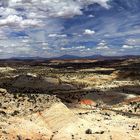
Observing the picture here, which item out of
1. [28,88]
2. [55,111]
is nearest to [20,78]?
[28,88]

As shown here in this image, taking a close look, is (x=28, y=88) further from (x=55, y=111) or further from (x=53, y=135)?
(x=53, y=135)

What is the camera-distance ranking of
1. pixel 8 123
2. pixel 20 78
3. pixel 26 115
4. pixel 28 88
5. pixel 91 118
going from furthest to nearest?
pixel 20 78 < pixel 28 88 < pixel 91 118 < pixel 26 115 < pixel 8 123

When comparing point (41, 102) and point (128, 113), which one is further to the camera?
point (128, 113)

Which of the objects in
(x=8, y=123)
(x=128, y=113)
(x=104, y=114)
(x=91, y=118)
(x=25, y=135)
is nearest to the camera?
(x=25, y=135)

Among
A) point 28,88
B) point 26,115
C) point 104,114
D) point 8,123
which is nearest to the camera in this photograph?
point 8,123

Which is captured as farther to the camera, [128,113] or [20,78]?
[20,78]

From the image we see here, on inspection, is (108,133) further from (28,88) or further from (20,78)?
(20,78)

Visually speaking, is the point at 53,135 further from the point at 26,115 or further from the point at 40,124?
the point at 26,115

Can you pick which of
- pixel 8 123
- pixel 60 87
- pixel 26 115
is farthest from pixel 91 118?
pixel 60 87

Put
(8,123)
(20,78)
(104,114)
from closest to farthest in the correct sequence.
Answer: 1. (8,123)
2. (104,114)
3. (20,78)
